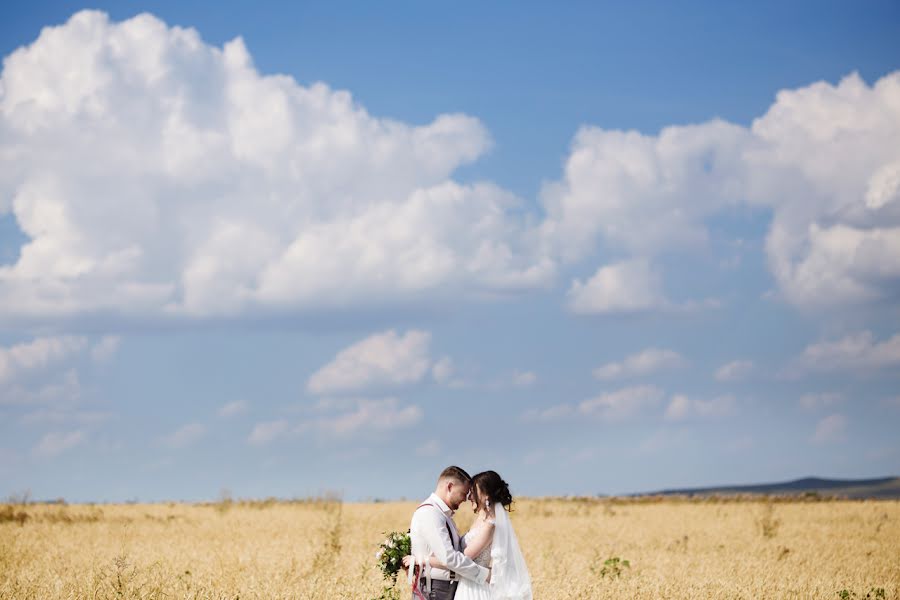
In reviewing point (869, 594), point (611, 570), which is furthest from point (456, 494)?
point (611, 570)

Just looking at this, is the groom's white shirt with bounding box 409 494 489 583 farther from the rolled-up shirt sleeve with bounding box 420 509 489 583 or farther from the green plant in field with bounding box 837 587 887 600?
the green plant in field with bounding box 837 587 887 600

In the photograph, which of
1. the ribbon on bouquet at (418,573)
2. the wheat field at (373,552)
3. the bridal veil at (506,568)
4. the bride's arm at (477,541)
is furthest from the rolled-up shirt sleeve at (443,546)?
the wheat field at (373,552)

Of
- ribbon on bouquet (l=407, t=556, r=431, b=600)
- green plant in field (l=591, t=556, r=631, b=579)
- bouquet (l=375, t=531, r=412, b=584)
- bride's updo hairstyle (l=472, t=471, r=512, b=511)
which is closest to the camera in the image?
bride's updo hairstyle (l=472, t=471, r=512, b=511)

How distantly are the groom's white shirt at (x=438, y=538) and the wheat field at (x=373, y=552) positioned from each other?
4.13 metres

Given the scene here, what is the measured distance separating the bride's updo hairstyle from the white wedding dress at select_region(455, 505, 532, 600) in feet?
0.98

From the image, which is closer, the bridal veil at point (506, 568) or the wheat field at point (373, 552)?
the bridal veil at point (506, 568)

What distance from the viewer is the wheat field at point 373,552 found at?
14.2 meters

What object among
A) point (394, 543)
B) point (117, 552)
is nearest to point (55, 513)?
point (117, 552)

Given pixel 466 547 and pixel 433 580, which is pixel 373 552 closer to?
pixel 433 580

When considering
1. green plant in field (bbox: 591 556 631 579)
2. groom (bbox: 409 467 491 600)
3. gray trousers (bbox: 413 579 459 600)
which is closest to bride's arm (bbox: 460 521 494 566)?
groom (bbox: 409 467 491 600)

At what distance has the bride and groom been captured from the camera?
9.01 m

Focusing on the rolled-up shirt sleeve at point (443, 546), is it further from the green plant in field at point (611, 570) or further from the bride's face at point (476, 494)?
the green plant in field at point (611, 570)

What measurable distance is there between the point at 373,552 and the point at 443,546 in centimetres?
1152

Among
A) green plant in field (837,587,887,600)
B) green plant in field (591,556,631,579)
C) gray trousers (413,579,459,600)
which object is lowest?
green plant in field (837,587,887,600)
